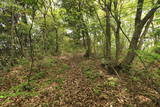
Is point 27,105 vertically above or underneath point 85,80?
underneath

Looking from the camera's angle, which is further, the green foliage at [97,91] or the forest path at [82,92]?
the green foliage at [97,91]

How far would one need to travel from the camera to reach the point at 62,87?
4.01 m

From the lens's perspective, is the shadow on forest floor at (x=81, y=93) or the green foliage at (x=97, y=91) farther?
the green foliage at (x=97, y=91)

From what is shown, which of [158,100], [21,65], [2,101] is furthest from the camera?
[21,65]

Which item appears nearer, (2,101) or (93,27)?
(2,101)

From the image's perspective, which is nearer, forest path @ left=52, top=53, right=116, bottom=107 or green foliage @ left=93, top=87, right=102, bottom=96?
forest path @ left=52, top=53, right=116, bottom=107

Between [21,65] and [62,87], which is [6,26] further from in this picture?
[62,87]

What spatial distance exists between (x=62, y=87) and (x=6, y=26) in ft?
24.3

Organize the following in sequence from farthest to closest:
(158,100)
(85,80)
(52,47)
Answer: (52,47) < (85,80) < (158,100)

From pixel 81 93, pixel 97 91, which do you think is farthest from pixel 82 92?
pixel 97 91

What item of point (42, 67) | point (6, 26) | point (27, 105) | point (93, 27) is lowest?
point (27, 105)

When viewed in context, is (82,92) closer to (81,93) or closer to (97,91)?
(81,93)

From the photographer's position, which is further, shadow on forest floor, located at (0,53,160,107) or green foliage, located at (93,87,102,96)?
green foliage, located at (93,87,102,96)

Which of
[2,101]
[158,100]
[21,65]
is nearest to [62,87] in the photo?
[2,101]
